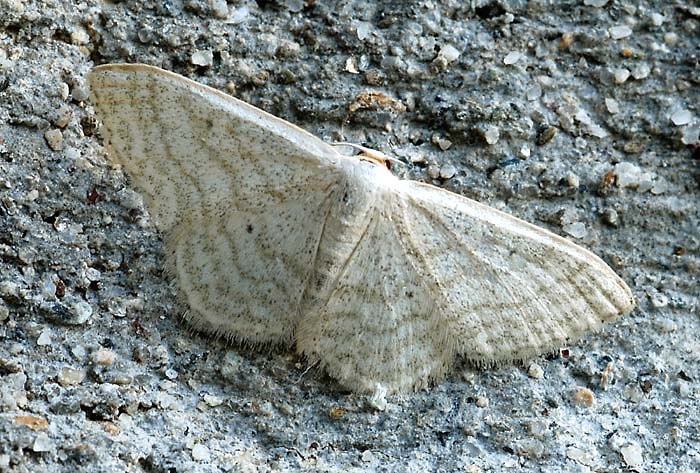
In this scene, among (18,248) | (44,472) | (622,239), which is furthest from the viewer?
(622,239)

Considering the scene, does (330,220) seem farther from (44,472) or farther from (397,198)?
(44,472)

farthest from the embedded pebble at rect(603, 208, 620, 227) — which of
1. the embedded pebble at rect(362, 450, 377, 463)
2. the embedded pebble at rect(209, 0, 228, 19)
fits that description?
the embedded pebble at rect(209, 0, 228, 19)

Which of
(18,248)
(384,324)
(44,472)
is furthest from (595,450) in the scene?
(18,248)

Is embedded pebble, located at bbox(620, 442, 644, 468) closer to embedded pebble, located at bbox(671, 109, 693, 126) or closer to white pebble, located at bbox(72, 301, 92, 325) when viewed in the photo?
embedded pebble, located at bbox(671, 109, 693, 126)

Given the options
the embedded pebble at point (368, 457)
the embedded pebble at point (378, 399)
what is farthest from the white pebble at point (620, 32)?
the embedded pebble at point (368, 457)

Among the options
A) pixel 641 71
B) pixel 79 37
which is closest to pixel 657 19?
pixel 641 71

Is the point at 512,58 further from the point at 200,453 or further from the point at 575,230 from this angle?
the point at 200,453
